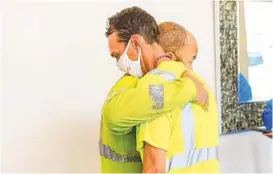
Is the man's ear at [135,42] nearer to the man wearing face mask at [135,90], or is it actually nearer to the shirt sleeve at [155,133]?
the man wearing face mask at [135,90]

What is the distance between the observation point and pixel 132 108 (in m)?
0.69

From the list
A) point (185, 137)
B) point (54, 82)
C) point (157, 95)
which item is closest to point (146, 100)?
point (157, 95)

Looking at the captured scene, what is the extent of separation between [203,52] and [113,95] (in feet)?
3.36

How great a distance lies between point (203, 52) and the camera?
5.54 ft

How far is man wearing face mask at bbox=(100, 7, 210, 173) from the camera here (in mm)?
699

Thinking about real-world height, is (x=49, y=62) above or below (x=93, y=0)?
below

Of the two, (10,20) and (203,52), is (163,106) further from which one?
(203,52)

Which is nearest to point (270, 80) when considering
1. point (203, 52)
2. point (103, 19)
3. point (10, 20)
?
point (203, 52)

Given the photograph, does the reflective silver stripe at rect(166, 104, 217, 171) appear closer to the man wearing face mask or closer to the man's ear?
the man wearing face mask

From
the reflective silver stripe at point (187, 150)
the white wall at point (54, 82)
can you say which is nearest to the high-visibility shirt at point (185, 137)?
the reflective silver stripe at point (187, 150)

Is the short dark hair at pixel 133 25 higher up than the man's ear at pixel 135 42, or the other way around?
the short dark hair at pixel 133 25

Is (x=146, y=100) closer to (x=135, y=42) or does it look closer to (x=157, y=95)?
(x=157, y=95)

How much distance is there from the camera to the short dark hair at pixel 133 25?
2.52 ft

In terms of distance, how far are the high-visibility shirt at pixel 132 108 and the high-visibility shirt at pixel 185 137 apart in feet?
0.07
